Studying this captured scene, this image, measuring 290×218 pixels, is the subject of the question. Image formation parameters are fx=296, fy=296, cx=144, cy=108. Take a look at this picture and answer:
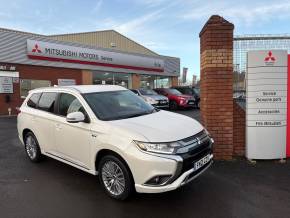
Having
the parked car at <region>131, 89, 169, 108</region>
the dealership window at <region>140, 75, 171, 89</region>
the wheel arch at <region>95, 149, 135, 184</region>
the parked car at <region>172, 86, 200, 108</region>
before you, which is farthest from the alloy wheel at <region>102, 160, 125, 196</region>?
the dealership window at <region>140, 75, 171, 89</region>

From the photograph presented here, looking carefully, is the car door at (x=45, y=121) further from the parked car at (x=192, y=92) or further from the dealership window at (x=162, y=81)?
the dealership window at (x=162, y=81)

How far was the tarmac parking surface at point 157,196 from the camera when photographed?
3947 millimetres

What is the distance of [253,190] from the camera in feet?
15.1

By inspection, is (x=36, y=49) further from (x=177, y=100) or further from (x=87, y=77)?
(x=177, y=100)

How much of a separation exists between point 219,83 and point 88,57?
59.2ft

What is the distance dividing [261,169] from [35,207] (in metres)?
4.04

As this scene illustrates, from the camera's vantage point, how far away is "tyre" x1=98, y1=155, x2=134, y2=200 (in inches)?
161

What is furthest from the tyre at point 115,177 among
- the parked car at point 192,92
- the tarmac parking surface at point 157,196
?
the parked car at point 192,92

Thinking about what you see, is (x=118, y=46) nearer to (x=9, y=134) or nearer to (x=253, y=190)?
(x=9, y=134)

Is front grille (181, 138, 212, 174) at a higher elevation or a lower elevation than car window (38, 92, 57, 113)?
lower

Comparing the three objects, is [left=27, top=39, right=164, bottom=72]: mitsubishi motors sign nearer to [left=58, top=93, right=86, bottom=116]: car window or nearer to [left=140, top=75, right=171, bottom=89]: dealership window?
[left=140, top=75, right=171, bottom=89]: dealership window

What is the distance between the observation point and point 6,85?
17922 mm

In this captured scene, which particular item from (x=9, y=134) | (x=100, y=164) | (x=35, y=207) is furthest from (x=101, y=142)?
(x=9, y=134)

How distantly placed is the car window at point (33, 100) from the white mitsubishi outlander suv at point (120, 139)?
0.27 metres
